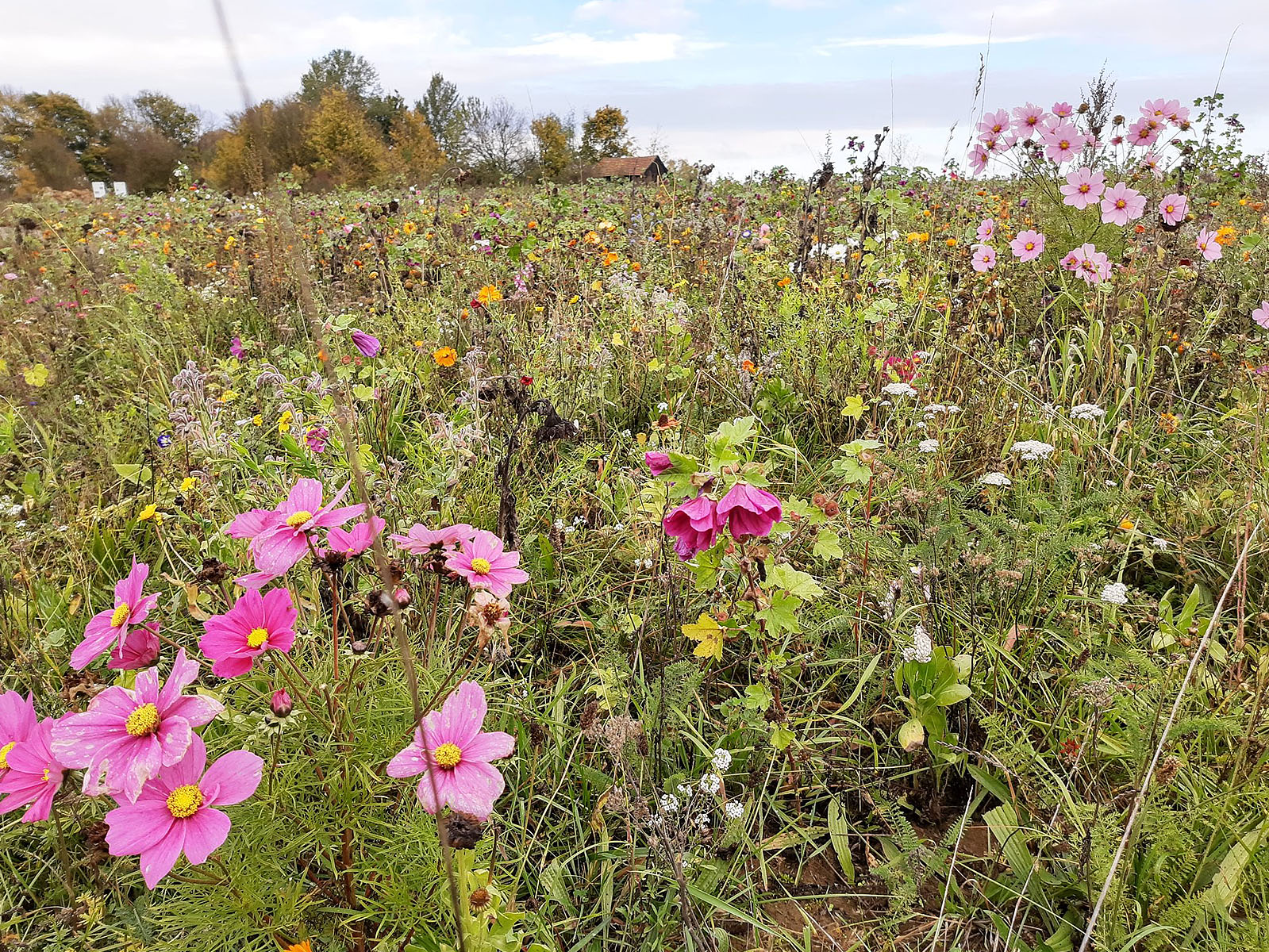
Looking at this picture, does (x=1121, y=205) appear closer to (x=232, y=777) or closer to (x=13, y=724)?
(x=232, y=777)

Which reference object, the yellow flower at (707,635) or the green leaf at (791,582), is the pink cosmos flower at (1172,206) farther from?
the yellow flower at (707,635)

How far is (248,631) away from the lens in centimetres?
85

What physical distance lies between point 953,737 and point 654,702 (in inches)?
24.0

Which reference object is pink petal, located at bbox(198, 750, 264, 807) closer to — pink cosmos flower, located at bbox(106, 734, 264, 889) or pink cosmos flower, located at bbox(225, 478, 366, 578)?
pink cosmos flower, located at bbox(106, 734, 264, 889)

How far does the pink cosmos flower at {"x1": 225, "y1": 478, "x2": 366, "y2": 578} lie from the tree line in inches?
293

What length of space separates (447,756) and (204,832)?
0.84ft

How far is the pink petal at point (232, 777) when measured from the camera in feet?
2.51

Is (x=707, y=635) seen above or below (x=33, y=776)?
below

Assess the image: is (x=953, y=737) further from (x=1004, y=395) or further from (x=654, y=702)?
(x=1004, y=395)

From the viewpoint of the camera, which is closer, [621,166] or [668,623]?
[668,623]

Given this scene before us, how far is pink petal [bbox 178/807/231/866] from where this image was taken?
733 mm

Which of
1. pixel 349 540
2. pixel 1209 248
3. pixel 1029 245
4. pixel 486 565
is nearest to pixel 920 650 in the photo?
pixel 486 565

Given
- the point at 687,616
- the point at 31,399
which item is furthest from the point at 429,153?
the point at 687,616

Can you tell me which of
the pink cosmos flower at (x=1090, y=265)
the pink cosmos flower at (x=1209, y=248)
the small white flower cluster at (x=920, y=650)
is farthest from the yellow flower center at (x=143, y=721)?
the pink cosmos flower at (x=1209, y=248)
